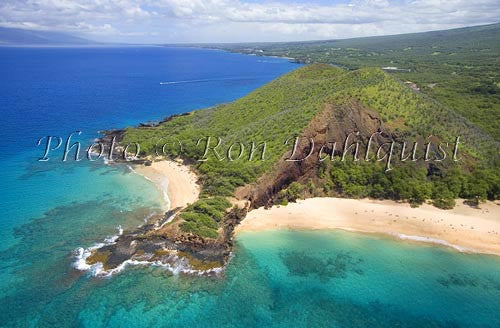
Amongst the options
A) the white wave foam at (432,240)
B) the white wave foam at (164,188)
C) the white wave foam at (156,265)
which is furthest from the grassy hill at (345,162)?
the white wave foam at (432,240)

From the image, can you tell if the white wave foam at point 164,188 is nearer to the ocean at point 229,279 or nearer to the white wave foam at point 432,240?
the ocean at point 229,279

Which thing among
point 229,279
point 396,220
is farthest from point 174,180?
point 396,220

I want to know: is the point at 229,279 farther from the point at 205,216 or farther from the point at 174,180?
the point at 174,180

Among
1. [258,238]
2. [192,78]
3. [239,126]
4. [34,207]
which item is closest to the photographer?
[258,238]

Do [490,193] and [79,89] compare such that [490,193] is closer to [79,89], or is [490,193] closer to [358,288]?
[358,288]

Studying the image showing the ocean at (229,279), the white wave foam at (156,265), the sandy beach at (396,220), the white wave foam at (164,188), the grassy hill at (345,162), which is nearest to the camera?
the ocean at (229,279)

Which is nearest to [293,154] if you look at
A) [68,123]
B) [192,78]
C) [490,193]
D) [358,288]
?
[358,288]
